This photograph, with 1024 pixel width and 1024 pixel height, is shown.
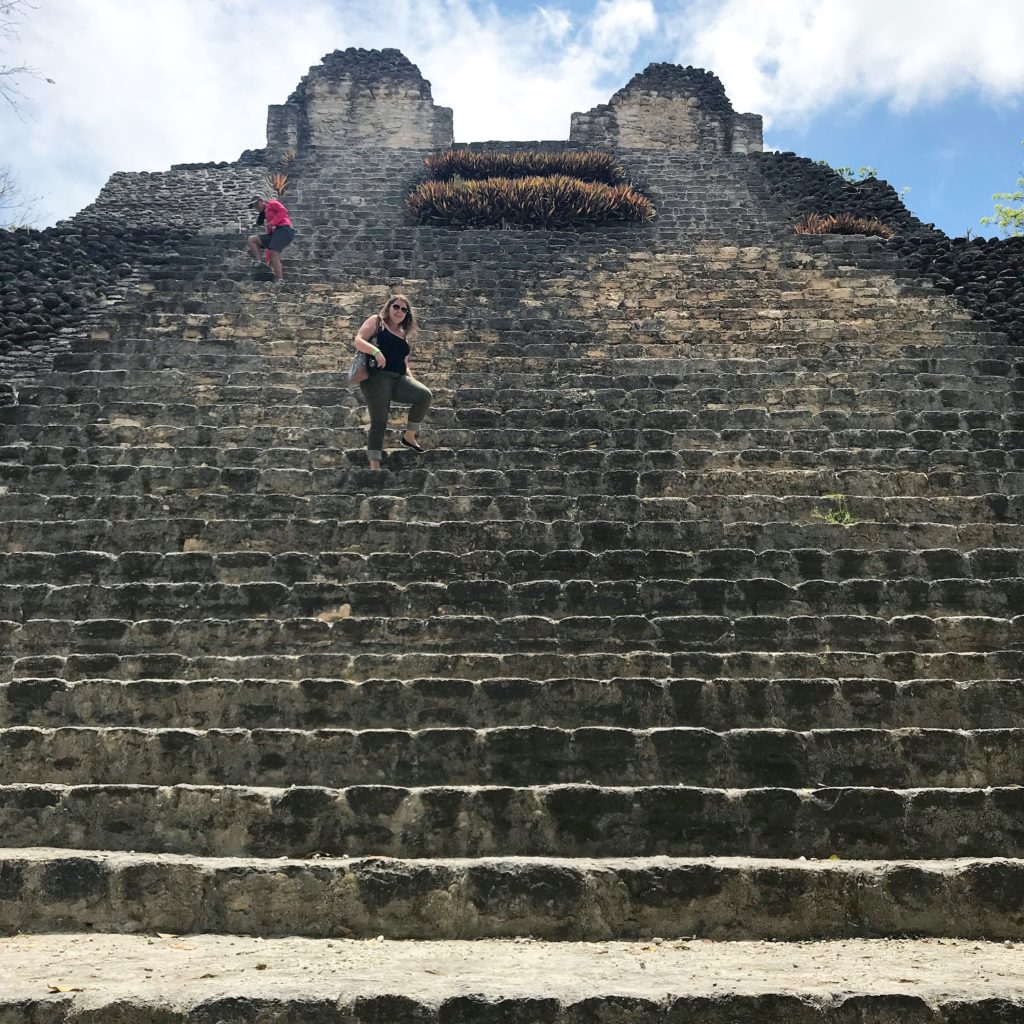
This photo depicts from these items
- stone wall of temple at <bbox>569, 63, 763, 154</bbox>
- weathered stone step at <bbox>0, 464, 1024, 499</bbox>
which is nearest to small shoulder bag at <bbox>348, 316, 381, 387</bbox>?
weathered stone step at <bbox>0, 464, 1024, 499</bbox>

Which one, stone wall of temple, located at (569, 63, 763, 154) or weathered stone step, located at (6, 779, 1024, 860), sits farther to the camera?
stone wall of temple, located at (569, 63, 763, 154)

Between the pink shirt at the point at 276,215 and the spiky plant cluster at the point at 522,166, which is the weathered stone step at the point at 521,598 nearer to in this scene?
the pink shirt at the point at 276,215

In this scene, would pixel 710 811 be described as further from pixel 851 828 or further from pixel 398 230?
pixel 398 230

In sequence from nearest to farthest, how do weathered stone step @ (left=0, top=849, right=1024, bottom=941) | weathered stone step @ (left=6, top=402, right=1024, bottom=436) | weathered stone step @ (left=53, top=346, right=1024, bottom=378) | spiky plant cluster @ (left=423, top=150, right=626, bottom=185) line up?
weathered stone step @ (left=0, top=849, right=1024, bottom=941), weathered stone step @ (left=6, top=402, right=1024, bottom=436), weathered stone step @ (left=53, top=346, right=1024, bottom=378), spiky plant cluster @ (left=423, top=150, right=626, bottom=185)

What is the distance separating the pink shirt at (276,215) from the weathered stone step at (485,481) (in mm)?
4964

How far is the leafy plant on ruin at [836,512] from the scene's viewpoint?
5.88 metres

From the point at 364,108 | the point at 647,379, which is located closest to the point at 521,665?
the point at 647,379

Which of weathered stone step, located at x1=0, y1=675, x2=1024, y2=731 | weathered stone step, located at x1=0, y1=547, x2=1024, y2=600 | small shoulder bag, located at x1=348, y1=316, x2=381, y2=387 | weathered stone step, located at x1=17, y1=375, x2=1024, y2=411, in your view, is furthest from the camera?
weathered stone step, located at x1=17, y1=375, x2=1024, y2=411

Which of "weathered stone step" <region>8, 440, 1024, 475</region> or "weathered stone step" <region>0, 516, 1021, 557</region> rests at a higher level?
"weathered stone step" <region>8, 440, 1024, 475</region>

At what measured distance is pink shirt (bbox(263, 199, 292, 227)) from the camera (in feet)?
34.3

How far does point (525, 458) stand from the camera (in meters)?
6.77

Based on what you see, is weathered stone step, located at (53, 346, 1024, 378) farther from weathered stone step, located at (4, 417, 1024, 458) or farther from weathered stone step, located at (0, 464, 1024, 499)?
weathered stone step, located at (0, 464, 1024, 499)

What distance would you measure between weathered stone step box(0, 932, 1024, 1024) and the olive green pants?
4167mm

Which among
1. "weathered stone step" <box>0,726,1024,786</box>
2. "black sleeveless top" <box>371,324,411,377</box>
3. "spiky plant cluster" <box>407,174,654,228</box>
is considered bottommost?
"weathered stone step" <box>0,726,1024,786</box>
